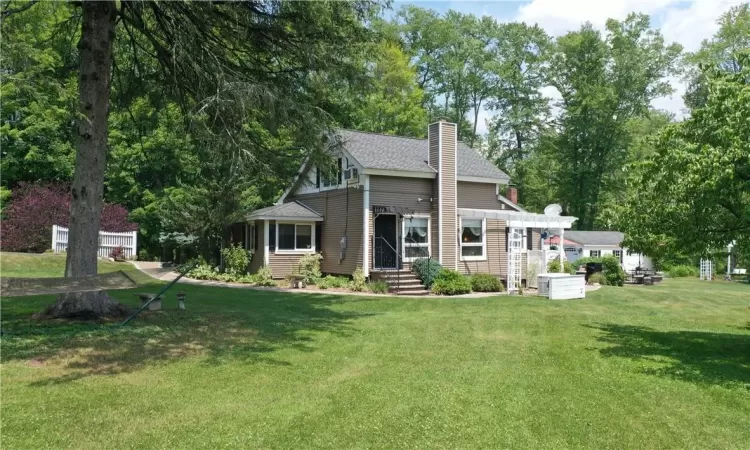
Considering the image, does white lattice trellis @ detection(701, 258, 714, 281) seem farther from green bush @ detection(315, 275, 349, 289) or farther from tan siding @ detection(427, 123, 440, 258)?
green bush @ detection(315, 275, 349, 289)

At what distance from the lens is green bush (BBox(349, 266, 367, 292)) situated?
17375 mm

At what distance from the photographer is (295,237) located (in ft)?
69.0

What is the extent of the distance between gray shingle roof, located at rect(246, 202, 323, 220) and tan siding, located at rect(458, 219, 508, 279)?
6575mm

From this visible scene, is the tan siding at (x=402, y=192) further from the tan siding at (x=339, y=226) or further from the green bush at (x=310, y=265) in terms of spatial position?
the green bush at (x=310, y=265)

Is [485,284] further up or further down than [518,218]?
further down

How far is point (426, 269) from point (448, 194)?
309cm

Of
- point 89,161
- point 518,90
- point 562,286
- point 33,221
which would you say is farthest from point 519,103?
point 89,161

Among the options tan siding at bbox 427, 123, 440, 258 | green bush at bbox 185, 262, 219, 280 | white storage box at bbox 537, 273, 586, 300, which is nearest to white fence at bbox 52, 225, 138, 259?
green bush at bbox 185, 262, 219, 280

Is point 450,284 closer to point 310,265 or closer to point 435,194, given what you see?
point 435,194

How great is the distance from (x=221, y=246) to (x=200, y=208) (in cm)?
225

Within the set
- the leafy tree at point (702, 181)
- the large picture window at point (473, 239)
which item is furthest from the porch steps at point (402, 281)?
the leafy tree at point (702, 181)

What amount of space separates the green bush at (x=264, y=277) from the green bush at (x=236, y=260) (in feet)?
4.41

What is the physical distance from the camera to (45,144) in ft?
97.3

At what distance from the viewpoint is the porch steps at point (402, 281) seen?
17.1 meters
